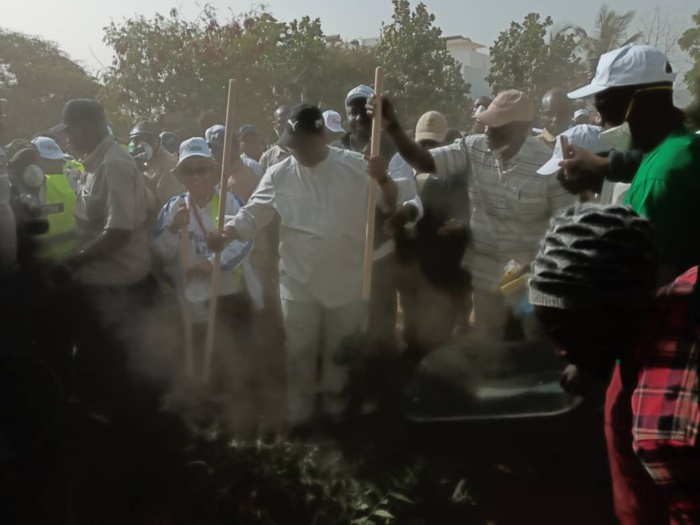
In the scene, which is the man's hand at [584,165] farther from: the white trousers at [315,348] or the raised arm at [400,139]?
the white trousers at [315,348]

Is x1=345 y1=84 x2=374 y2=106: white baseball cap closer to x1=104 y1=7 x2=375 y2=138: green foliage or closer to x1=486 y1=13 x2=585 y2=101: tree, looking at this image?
x1=104 y1=7 x2=375 y2=138: green foliage

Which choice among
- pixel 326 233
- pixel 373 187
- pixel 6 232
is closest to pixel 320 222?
pixel 326 233

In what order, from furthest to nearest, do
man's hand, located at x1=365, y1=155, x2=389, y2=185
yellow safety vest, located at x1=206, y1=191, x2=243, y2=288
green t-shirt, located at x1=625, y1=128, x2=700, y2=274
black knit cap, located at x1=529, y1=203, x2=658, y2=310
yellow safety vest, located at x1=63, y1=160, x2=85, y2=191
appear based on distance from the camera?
yellow safety vest, located at x1=63, y1=160, x2=85, y2=191, yellow safety vest, located at x1=206, y1=191, x2=243, y2=288, man's hand, located at x1=365, y1=155, x2=389, y2=185, green t-shirt, located at x1=625, y1=128, x2=700, y2=274, black knit cap, located at x1=529, y1=203, x2=658, y2=310

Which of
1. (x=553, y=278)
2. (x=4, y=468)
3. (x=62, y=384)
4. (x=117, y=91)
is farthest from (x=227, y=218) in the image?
(x=117, y=91)

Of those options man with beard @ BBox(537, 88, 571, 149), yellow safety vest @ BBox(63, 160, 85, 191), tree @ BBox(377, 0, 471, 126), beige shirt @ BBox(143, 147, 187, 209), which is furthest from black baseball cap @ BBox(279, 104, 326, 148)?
tree @ BBox(377, 0, 471, 126)

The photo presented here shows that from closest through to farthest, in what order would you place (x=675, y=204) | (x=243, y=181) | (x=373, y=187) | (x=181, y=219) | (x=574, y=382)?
(x=675, y=204), (x=574, y=382), (x=373, y=187), (x=181, y=219), (x=243, y=181)

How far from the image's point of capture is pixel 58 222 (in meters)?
5.32

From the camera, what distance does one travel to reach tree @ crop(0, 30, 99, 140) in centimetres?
2048

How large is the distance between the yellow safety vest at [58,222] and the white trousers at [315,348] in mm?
1652

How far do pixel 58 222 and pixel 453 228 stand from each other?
9.00ft

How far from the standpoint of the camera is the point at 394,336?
5090 mm

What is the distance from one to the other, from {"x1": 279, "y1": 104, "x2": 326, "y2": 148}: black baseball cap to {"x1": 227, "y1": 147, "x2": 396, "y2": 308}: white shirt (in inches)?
6.5

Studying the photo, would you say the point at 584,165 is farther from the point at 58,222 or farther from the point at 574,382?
the point at 58,222

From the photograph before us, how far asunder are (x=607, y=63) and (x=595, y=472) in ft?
5.62
